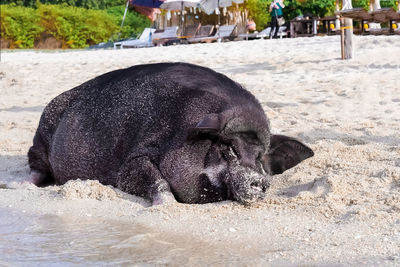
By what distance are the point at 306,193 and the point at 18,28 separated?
3740 cm

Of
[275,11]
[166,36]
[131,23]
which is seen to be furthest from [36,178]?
[131,23]

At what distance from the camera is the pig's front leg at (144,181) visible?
448cm

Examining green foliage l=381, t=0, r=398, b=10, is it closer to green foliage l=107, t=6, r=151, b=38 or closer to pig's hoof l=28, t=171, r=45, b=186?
green foliage l=107, t=6, r=151, b=38

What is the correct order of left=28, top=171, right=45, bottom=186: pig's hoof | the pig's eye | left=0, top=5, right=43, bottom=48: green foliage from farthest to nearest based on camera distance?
1. left=0, top=5, right=43, bottom=48: green foliage
2. left=28, top=171, right=45, bottom=186: pig's hoof
3. the pig's eye

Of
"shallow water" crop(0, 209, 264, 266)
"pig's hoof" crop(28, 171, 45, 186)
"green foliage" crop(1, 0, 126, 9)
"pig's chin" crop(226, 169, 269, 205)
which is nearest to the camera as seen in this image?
"shallow water" crop(0, 209, 264, 266)

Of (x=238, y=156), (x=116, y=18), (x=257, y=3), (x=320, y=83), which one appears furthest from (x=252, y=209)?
(x=116, y=18)

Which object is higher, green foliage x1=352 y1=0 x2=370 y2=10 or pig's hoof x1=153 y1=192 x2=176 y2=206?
green foliage x1=352 y1=0 x2=370 y2=10

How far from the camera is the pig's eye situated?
454 centimetres

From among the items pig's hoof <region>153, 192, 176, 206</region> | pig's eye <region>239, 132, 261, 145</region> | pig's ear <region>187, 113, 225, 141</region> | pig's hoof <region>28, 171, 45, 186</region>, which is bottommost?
pig's hoof <region>28, 171, 45, 186</region>

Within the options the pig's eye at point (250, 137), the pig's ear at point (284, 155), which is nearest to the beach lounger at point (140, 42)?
the pig's ear at point (284, 155)

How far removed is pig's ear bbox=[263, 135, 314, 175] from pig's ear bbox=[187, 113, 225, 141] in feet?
2.28

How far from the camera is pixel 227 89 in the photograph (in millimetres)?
4867

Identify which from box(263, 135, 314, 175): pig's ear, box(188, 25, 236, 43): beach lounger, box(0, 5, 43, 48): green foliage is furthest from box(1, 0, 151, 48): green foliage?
box(263, 135, 314, 175): pig's ear

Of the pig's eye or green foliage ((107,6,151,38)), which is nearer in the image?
the pig's eye
